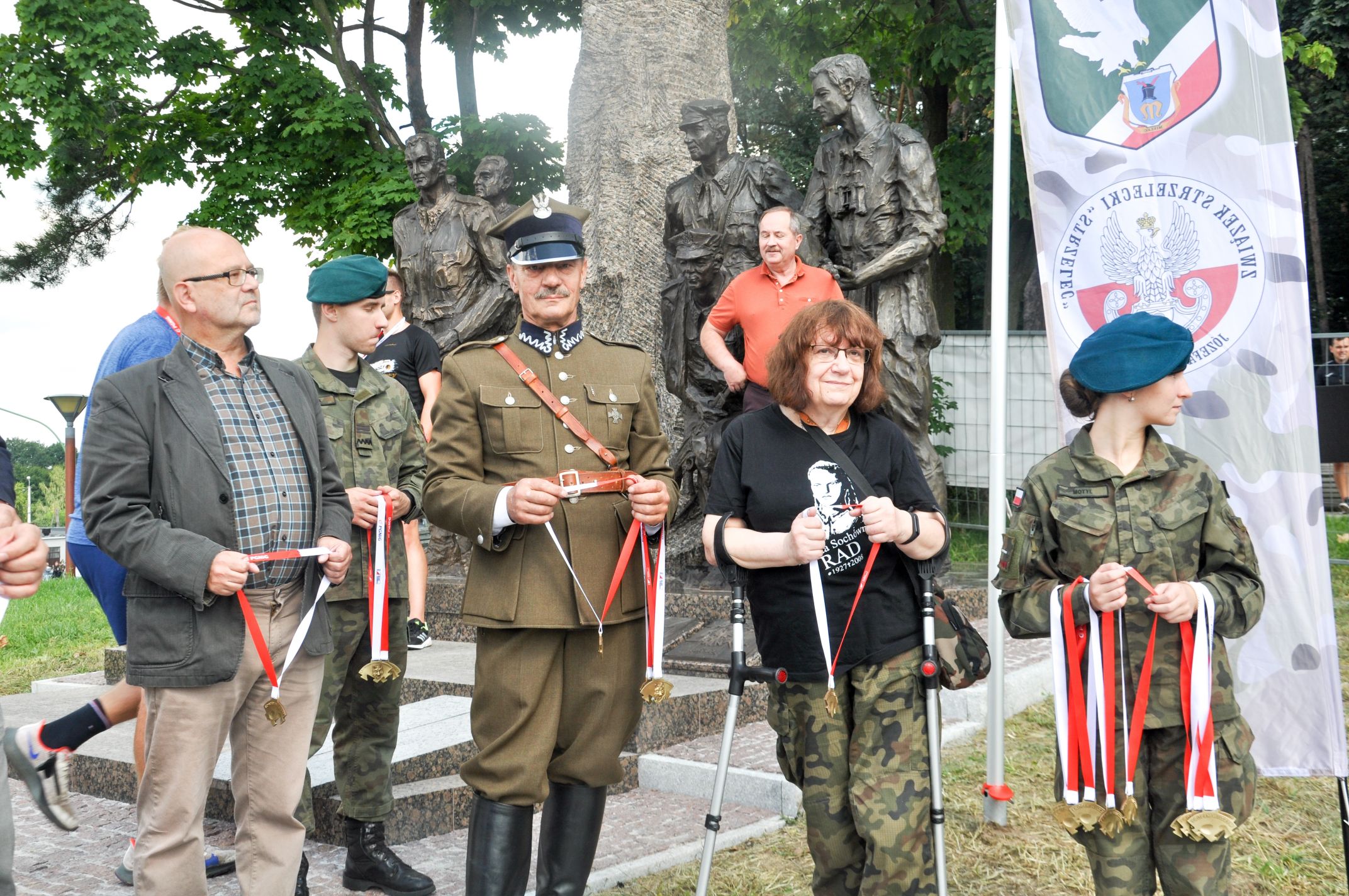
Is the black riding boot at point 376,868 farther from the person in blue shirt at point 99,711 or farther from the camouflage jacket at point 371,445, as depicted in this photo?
the camouflage jacket at point 371,445

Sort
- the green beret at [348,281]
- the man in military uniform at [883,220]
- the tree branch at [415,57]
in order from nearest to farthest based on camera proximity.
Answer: the green beret at [348,281], the man in military uniform at [883,220], the tree branch at [415,57]

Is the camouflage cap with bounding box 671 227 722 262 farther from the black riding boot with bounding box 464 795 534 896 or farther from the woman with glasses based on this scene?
the black riding boot with bounding box 464 795 534 896

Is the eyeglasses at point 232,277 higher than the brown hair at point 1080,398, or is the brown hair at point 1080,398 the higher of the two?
the eyeglasses at point 232,277

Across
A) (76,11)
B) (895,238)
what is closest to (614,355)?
(895,238)

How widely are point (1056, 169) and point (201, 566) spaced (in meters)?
3.10

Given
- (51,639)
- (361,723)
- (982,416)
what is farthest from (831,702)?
(982,416)

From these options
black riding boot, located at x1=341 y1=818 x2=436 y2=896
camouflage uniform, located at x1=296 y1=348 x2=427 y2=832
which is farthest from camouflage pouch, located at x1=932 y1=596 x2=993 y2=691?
black riding boot, located at x1=341 y1=818 x2=436 y2=896

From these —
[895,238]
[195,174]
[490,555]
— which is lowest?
[490,555]

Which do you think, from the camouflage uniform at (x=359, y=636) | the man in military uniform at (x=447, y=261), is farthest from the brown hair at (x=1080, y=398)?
the man in military uniform at (x=447, y=261)

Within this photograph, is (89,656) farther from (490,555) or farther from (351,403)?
(490,555)

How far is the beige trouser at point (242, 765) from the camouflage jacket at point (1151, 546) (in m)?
1.95

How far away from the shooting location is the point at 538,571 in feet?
11.6

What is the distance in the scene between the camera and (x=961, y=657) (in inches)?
135

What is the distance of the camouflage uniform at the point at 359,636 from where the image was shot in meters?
4.30
